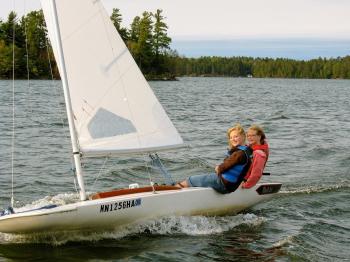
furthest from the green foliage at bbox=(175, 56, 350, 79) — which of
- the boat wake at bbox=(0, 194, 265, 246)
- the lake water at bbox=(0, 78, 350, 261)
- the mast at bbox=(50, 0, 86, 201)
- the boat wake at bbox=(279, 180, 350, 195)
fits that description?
the mast at bbox=(50, 0, 86, 201)

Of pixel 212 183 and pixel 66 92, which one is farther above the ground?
pixel 66 92

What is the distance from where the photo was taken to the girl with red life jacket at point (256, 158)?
399 inches

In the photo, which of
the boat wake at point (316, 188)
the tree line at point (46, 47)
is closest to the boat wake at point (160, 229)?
the boat wake at point (316, 188)

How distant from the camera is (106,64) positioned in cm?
898

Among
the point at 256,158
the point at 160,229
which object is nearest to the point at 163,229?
→ the point at 160,229

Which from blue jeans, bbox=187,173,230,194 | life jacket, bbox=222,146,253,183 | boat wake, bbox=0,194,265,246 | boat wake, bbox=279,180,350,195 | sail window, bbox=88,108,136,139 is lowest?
boat wake, bbox=279,180,350,195

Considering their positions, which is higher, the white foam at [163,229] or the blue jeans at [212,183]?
the blue jeans at [212,183]

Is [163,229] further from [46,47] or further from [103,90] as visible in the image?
[46,47]

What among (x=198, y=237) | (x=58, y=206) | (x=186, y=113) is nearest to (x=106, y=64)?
(x=58, y=206)

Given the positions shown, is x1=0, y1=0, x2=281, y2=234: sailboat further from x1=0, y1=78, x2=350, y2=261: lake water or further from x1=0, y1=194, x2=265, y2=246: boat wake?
x1=0, y1=78, x2=350, y2=261: lake water

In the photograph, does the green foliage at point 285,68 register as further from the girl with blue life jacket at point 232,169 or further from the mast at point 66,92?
the mast at point 66,92

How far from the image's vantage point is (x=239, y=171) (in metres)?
9.70

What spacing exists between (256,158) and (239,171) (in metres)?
0.57

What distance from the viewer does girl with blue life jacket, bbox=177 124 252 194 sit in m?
9.59
